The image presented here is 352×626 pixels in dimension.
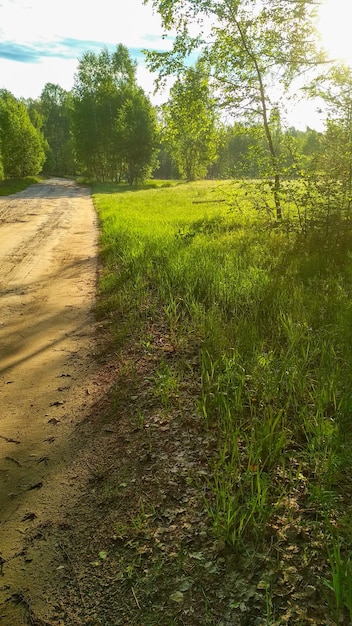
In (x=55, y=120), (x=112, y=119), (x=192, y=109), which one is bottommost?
(x=192, y=109)

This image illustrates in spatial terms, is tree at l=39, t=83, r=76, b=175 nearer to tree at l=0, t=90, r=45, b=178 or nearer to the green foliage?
the green foliage

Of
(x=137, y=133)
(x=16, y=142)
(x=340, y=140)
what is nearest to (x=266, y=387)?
(x=340, y=140)

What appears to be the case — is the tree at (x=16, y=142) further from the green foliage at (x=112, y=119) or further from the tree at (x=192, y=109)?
the tree at (x=192, y=109)

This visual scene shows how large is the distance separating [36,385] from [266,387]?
2577mm

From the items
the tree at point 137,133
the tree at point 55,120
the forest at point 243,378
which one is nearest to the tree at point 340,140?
the forest at point 243,378

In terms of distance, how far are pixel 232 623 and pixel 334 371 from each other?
2532mm

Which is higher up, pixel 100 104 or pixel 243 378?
pixel 100 104

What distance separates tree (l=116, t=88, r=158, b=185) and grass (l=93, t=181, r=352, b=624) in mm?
39908

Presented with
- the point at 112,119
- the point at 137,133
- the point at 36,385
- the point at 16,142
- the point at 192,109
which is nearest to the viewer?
the point at 36,385

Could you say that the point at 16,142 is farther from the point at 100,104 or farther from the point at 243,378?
the point at 243,378

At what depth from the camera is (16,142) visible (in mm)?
46156

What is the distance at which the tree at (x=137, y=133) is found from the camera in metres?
44.1

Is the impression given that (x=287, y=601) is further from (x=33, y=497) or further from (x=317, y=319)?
(x=317, y=319)

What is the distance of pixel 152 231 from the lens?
11641mm
